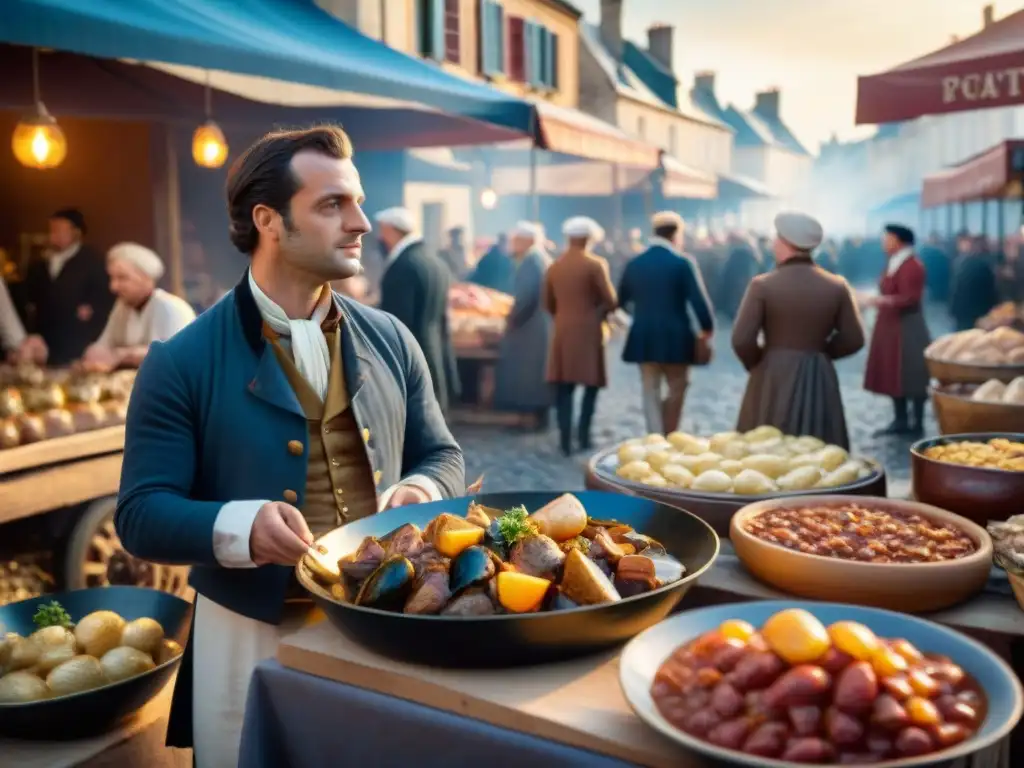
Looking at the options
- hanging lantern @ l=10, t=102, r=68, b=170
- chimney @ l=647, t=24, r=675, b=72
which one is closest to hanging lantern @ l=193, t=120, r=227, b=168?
hanging lantern @ l=10, t=102, r=68, b=170

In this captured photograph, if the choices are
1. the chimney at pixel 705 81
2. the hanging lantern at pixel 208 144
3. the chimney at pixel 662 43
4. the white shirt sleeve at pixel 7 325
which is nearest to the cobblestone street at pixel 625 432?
the hanging lantern at pixel 208 144

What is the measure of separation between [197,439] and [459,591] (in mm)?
827

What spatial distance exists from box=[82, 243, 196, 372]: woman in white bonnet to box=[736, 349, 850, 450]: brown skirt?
309 cm

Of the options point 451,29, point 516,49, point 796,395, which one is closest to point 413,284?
point 796,395

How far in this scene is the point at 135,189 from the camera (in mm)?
10703

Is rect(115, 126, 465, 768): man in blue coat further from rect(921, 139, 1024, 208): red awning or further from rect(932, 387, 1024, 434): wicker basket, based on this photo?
rect(921, 139, 1024, 208): red awning

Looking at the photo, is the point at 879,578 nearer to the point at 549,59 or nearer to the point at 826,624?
the point at 826,624

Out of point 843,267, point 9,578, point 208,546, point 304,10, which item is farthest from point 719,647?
point 843,267

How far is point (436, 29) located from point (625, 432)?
8947 mm

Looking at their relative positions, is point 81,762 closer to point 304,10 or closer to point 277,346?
point 277,346

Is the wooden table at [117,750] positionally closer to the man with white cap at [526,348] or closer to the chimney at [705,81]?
the man with white cap at [526,348]

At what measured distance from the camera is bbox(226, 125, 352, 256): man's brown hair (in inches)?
84.6

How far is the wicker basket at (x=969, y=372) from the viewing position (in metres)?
4.64

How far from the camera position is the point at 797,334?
556 cm
